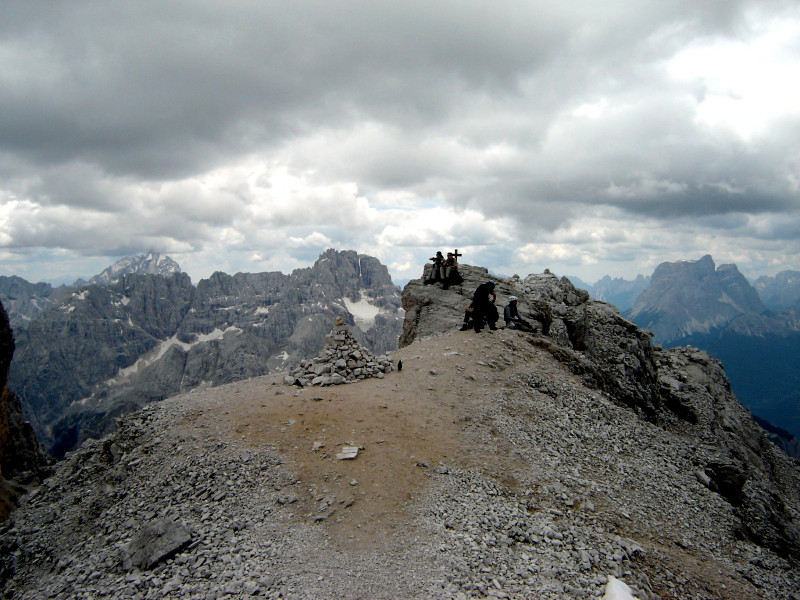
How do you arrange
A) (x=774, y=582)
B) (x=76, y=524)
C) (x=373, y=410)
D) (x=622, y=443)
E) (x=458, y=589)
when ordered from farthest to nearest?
(x=622, y=443)
(x=373, y=410)
(x=76, y=524)
(x=774, y=582)
(x=458, y=589)

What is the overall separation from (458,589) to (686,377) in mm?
41849

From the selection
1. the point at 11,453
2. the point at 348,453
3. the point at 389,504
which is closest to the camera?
the point at 389,504

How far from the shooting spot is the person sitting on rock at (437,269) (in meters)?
40.1

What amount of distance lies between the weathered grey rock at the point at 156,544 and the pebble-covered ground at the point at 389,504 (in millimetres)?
79

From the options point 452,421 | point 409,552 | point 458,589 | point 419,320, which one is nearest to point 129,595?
point 409,552

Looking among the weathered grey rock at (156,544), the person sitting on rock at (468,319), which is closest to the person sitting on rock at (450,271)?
the person sitting on rock at (468,319)

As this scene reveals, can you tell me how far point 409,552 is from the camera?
11.5m

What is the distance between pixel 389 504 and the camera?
13.4 metres

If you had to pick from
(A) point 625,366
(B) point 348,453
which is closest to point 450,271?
(A) point 625,366

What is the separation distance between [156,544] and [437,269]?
3170 centimetres

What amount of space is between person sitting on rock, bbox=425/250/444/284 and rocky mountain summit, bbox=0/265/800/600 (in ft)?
46.1

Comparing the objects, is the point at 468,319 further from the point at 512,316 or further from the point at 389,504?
the point at 389,504

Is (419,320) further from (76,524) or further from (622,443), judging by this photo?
(76,524)

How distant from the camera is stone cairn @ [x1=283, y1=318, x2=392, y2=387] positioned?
2250 cm
